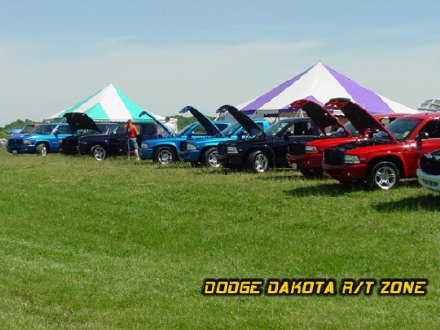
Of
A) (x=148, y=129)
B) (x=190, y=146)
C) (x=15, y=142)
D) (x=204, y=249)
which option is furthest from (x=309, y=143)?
(x=15, y=142)

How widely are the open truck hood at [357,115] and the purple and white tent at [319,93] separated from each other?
47.1 feet

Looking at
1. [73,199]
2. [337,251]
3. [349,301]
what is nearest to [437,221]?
[337,251]

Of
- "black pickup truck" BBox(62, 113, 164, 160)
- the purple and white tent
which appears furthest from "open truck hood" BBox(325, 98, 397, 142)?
the purple and white tent

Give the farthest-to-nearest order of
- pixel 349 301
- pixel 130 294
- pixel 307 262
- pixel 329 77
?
pixel 329 77 < pixel 307 262 < pixel 130 294 < pixel 349 301

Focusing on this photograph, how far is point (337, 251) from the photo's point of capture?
901 centimetres

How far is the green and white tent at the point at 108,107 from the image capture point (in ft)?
120

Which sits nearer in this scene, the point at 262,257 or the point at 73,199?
Result: the point at 262,257

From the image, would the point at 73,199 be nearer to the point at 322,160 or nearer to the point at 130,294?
the point at 322,160

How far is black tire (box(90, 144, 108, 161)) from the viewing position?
2603 centimetres

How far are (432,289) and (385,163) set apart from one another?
20.3 feet

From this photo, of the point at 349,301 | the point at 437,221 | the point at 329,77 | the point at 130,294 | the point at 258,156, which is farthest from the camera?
the point at 329,77

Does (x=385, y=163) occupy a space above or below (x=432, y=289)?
above

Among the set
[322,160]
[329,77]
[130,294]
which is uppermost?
[329,77]

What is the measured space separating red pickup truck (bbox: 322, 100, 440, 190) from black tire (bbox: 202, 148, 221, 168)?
6278 millimetres
